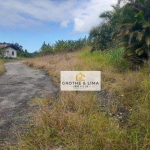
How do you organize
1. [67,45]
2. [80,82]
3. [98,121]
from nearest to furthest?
[98,121]
[80,82]
[67,45]

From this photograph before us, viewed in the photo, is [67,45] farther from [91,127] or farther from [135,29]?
[91,127]

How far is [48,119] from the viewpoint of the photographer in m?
2.81

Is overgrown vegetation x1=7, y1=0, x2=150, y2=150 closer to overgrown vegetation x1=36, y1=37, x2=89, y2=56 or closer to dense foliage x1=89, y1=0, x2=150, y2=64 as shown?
dense foliage x1=89, y1=0, x2=150, y2=64

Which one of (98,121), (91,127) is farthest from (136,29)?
(91,127)

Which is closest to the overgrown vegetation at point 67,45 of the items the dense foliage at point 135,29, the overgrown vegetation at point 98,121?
the dense foliage at point 135,29

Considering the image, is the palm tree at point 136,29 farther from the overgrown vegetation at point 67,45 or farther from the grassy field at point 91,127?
the overgrown vegetation at point 67,45

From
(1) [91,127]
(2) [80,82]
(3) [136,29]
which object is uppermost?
(3) [136,29]

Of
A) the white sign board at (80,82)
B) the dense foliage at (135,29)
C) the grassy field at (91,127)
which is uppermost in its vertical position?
the dense foliage at (135,29)

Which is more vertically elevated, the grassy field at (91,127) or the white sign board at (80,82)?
the white sign board at (80,82)

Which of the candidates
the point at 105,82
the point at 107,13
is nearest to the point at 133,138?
the point at 105,82

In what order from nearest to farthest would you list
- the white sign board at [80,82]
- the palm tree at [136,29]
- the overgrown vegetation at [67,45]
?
the white sign board at [80,82] → the palm tree at [136,29] → the overgrown vegetation at [67,45]

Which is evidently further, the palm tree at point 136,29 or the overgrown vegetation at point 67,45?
the overgrown vegetation at point 67,45

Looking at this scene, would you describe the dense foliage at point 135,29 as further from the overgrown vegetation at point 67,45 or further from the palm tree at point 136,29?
the overgrown vegetation at point 67,45

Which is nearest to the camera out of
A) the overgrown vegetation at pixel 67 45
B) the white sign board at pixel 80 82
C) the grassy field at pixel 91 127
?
the grassy field at pixel 91 127
